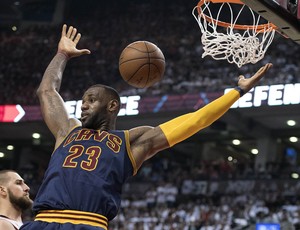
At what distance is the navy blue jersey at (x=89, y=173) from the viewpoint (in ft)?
13.9

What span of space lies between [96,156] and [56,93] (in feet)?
2.17

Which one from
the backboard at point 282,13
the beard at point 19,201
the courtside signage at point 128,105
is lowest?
the courtside signage at point 128,105

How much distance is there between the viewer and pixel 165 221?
19234 mm

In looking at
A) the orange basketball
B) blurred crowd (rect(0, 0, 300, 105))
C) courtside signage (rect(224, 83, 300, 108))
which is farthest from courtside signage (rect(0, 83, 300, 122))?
the orange basketball

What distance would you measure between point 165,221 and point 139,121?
6.44 meters

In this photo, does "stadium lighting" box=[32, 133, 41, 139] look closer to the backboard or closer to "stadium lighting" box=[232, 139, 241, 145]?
"stadium lighting" box=[232, 139, 241, 145]

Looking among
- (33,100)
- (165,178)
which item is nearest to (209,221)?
(165,178)

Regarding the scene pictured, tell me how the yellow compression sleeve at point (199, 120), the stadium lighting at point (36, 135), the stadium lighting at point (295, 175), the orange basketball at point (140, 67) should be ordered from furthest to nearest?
the stadium lighting at point (36, 135) → the stadium lighting at point (295, 175) → the orange basketball at point (140, 67) → the yellow compression sleeve at point (199, 120)

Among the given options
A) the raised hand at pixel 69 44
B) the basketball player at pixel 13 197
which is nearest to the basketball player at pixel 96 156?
the raised hand at pixel 69 44

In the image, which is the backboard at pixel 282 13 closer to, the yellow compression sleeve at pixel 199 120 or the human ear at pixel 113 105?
the yellow compression sleeve at pixel 199 120

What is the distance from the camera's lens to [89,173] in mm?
4316

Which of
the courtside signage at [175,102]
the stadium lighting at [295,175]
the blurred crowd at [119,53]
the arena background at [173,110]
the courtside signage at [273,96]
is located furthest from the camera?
the blurred crowd at [119,53]

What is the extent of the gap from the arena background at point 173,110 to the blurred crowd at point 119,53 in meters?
0.04

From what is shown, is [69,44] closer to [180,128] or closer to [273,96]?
[180,128]
